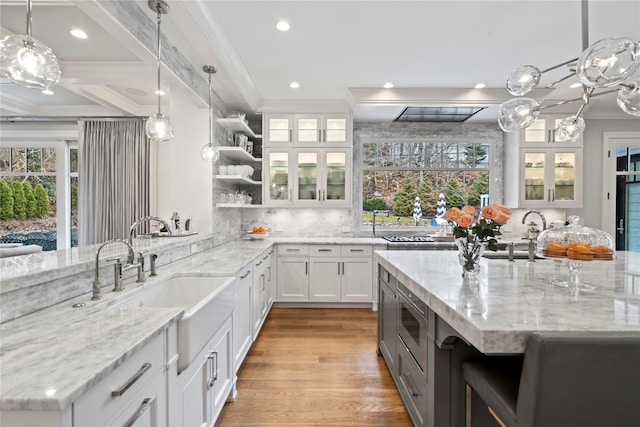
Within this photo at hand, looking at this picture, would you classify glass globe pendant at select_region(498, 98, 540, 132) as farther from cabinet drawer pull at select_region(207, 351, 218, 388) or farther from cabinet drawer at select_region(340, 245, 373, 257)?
cabinet drawer pull at select_region(207, 351, 218, 388)

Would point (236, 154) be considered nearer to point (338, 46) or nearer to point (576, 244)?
point (338, 46)

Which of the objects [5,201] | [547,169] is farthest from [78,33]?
[547,169]

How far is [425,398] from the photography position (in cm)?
166

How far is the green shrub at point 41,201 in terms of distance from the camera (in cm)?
520

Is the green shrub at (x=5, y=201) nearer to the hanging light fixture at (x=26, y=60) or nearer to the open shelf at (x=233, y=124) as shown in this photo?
the open shelf at (x=233, y=124)

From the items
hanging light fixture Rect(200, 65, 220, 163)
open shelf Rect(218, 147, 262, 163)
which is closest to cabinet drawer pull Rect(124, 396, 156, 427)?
hanging light fixture Rect(200, 65, 220, 163)

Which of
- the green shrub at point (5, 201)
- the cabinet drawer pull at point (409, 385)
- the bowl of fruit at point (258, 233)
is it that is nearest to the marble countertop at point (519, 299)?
the cabinet drawer pull at point (409, 385)

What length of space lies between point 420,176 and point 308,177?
194cm

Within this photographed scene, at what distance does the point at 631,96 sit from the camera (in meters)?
2.01

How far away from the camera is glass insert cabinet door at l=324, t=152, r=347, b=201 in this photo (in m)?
4.60

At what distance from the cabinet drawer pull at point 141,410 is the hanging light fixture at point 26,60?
4.18 feet

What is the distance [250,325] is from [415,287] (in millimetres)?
1811

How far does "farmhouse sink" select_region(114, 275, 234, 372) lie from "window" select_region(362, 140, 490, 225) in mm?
3337

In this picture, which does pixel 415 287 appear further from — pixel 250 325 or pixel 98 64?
pixel 98 64
